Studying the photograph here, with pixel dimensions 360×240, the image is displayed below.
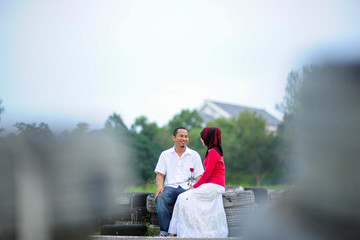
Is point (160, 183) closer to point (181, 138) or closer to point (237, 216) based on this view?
point (181, 138)

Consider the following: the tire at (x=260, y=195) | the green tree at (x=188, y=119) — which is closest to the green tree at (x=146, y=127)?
the green tree at (x=188, y=119)

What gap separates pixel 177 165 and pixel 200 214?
3.40 ft

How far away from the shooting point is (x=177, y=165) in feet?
19.2

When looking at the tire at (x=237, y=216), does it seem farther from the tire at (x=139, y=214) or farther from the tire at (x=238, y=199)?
the tire at (x=139, y=214)

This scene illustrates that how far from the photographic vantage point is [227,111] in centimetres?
4888

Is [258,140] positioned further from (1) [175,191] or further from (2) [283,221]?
(2) [283,221]

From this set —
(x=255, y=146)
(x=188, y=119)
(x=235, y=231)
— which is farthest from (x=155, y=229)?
(x=188, y=119)

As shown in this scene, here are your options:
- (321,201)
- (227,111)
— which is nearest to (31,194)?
(321,201)

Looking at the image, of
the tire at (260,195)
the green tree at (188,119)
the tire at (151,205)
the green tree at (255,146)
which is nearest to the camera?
the tire at (151,205)

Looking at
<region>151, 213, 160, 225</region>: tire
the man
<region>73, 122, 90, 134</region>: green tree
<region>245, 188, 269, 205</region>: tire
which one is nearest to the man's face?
the man

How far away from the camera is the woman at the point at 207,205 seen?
195 inches

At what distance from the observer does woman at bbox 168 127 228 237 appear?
4.95 meters

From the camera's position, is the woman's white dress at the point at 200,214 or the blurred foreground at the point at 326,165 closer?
the blurred foreground at the point at 326,165

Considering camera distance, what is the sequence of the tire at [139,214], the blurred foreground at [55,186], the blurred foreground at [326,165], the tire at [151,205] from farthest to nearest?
the tire at [139,214], the tire at [151,205], the blurred foreground at [55,186], the blurred foreground at [326,165]
